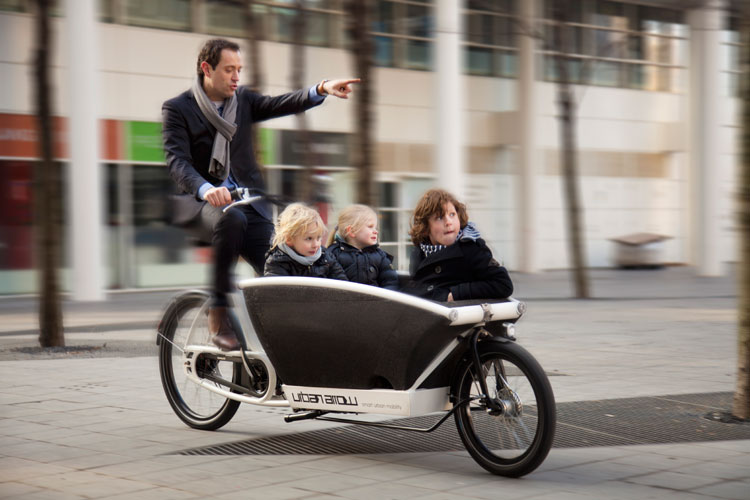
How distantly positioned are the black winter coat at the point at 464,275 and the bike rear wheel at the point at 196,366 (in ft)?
3.98

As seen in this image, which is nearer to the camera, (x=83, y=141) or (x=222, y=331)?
(x=222, y=331)

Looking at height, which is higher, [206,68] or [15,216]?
[206,68]

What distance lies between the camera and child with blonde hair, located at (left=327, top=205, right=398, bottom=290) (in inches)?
206

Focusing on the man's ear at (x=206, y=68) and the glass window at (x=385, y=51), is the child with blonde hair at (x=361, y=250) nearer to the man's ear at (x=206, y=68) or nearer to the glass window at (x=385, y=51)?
the man's ear at (x=206, y=68)

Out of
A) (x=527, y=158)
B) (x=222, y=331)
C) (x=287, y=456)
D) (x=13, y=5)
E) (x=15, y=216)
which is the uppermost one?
(x=13, y=5)

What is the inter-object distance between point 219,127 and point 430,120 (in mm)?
19544

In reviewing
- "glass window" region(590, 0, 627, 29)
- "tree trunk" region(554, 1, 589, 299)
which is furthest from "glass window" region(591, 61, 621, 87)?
"tree trunk" region(554, 1, 589, 299)

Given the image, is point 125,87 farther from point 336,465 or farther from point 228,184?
point 336,465

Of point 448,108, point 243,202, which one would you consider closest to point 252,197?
point 243,202

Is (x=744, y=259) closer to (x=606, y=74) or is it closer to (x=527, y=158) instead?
(x=527, y=158)

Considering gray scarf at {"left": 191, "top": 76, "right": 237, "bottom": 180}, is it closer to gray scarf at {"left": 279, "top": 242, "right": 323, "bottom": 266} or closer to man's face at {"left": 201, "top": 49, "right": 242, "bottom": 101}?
man's face at {"left": 201, "top": 49, "right": 242, "bottom": 101}

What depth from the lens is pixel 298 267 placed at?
526cm

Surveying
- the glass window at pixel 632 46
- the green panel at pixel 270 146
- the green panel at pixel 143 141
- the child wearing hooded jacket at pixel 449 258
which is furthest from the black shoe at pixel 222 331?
the glass window at pixel 632 46

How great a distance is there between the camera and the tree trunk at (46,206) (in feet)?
32.3
